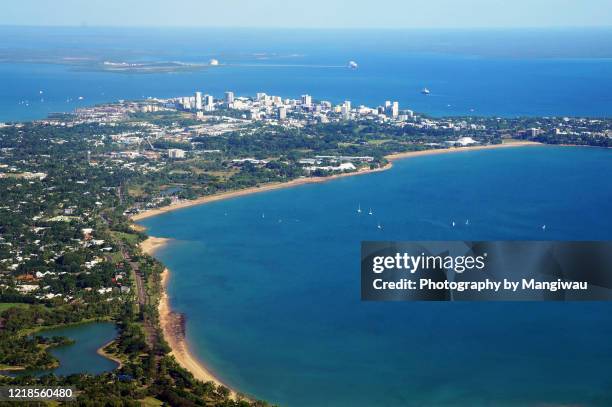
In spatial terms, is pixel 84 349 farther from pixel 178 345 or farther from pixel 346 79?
pixel 346 79

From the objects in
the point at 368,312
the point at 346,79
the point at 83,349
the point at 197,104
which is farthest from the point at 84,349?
the point at 346,79

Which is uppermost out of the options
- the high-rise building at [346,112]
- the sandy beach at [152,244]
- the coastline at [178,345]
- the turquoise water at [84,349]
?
the high-rise building at [346,112]

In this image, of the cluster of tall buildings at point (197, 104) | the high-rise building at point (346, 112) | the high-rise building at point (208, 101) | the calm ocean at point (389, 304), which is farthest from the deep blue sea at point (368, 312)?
the high-rise building at point (208, 101)

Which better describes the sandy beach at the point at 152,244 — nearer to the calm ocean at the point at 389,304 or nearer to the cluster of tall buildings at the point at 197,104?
the calm ocean at the point at 389,304

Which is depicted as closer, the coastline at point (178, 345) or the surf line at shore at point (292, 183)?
the coastline at point (178, 345)

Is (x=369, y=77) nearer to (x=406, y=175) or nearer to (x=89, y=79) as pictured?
(x=89, y=79)
